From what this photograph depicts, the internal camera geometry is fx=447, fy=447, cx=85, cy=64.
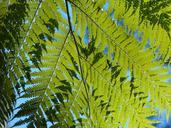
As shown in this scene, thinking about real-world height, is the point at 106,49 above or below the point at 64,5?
below

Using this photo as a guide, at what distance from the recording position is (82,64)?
74.4 inches

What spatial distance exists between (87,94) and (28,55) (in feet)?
0.98

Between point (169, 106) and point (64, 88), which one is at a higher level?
point (64, 88)

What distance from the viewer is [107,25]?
1835 mm

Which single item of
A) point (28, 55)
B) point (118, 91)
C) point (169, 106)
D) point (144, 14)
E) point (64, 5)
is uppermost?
point (64, 5)

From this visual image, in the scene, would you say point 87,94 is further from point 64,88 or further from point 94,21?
point 94,21

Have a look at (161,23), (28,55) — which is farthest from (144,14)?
(28,55)

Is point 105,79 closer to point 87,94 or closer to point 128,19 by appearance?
point 87,94

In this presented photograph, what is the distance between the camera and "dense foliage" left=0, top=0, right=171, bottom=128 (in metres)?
1.72

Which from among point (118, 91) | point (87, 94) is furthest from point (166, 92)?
point (87, 94)

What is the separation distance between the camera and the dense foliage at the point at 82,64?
1.72 m

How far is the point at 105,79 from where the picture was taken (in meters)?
1.89

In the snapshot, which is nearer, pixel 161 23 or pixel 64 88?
pixel 161 23

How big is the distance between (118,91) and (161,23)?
39cm
